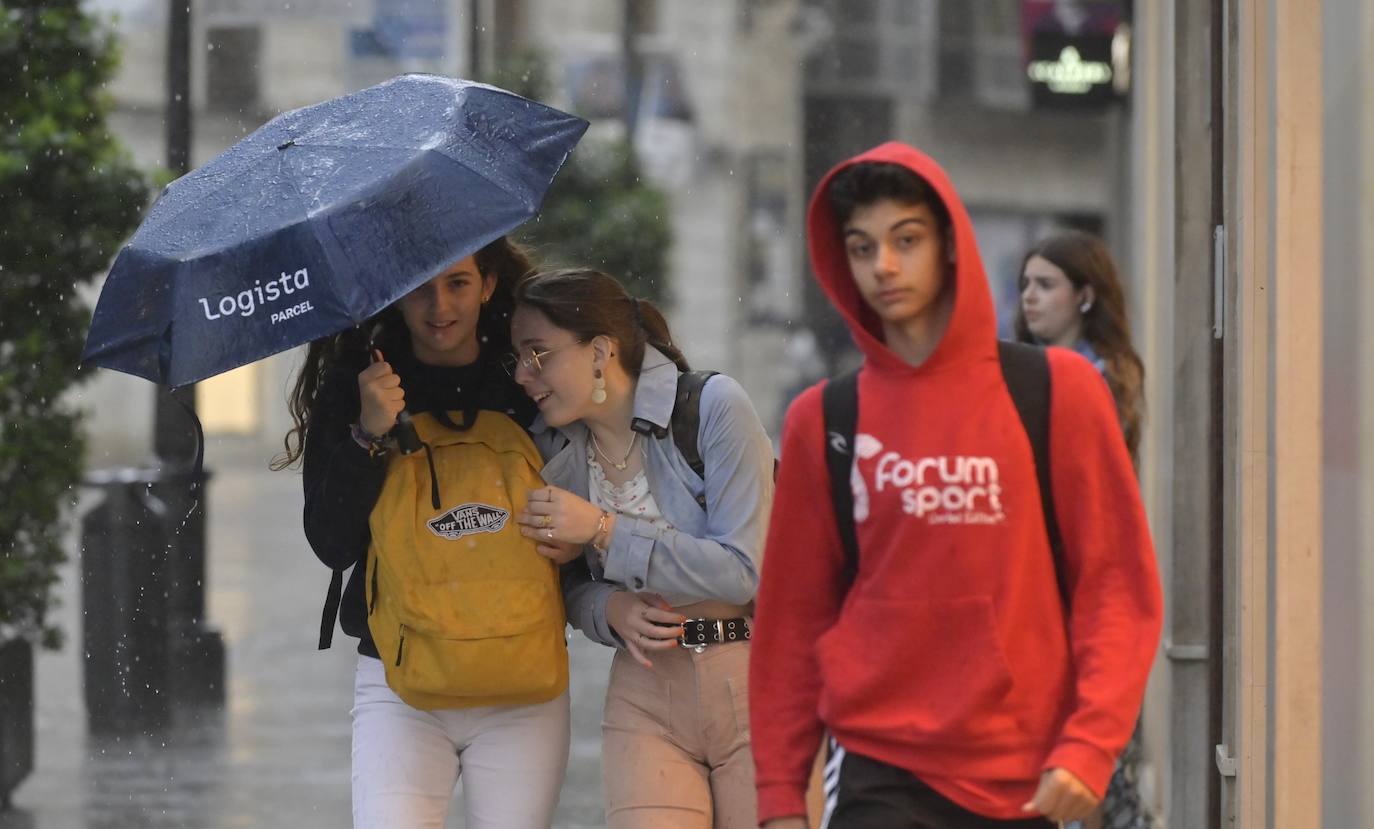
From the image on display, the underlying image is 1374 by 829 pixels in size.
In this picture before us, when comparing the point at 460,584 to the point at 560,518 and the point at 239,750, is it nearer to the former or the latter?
the point at 560,518

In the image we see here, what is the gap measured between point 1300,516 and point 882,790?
1.33 m

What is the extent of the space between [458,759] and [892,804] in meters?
1.40

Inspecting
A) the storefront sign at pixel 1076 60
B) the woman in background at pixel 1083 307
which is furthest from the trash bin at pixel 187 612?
the storefront sign at pixel 1076 60

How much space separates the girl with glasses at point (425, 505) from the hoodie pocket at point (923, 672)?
3.74 ft

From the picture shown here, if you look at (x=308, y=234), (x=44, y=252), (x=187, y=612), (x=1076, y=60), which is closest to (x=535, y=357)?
(x=308, y=234)

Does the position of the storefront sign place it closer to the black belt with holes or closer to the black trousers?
the black belt with holes

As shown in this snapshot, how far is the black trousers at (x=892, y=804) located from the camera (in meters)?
3.10

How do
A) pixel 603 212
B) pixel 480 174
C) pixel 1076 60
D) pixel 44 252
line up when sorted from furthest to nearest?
pixel 603 212, pixel 1076 60, pixel 44 252, pixel 480 174

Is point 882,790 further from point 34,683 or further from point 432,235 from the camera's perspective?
point 34,683

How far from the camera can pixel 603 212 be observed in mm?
17406

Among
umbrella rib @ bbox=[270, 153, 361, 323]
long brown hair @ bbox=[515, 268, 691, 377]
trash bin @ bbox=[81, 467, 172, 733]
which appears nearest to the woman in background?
long brown hair @ bbox=[515, 268, 691, 377]

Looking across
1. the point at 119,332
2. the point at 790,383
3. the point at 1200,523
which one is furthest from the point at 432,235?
the point at 790,383

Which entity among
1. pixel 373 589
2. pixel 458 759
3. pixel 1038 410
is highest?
pixel 1038 410

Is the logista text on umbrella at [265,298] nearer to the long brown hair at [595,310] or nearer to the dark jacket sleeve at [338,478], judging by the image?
the dark jacket sleeve at [338,478]
